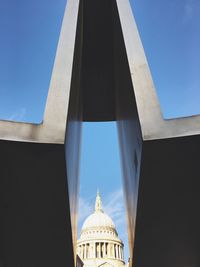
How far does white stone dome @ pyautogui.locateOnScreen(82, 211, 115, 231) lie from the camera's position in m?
56.2

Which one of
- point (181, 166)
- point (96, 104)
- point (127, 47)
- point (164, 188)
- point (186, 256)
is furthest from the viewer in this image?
point (96, 104)

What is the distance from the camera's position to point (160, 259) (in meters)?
8.05

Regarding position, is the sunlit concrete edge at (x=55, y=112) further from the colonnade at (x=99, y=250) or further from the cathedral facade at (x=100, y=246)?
the colonnade at (x=99, y=250)

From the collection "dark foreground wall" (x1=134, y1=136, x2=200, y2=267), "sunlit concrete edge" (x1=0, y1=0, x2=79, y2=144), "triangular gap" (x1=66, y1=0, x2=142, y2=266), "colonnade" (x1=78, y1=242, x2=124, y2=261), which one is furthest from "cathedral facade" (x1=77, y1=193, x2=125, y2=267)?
"sunlit concrete edge" (x1=0, y1=0, x2=79, y2=144)

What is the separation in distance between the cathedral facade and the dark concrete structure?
47.0 m

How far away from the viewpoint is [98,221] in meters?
57.3

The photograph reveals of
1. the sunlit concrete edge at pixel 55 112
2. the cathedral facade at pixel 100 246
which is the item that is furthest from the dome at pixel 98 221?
the sunlit concrete edge at pixel 55 112

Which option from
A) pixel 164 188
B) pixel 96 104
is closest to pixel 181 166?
pixel 164 188

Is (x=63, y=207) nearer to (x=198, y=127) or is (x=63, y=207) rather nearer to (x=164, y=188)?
(x=164, y=188)

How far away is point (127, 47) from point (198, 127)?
2.70 meters

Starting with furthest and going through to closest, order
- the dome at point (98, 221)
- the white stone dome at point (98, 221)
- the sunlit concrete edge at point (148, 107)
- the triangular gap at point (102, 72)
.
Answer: the white stone dome at point (98, 221), the dome at point (98, 221), the triangular gap at point (102, 72), the sunlit concrete edge at point (148, 107)

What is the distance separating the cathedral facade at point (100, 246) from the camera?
166 ft

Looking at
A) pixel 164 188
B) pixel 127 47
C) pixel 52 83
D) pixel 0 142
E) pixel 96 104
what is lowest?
pixel 164 188

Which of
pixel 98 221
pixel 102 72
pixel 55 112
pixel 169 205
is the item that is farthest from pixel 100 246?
pixel 55 112
